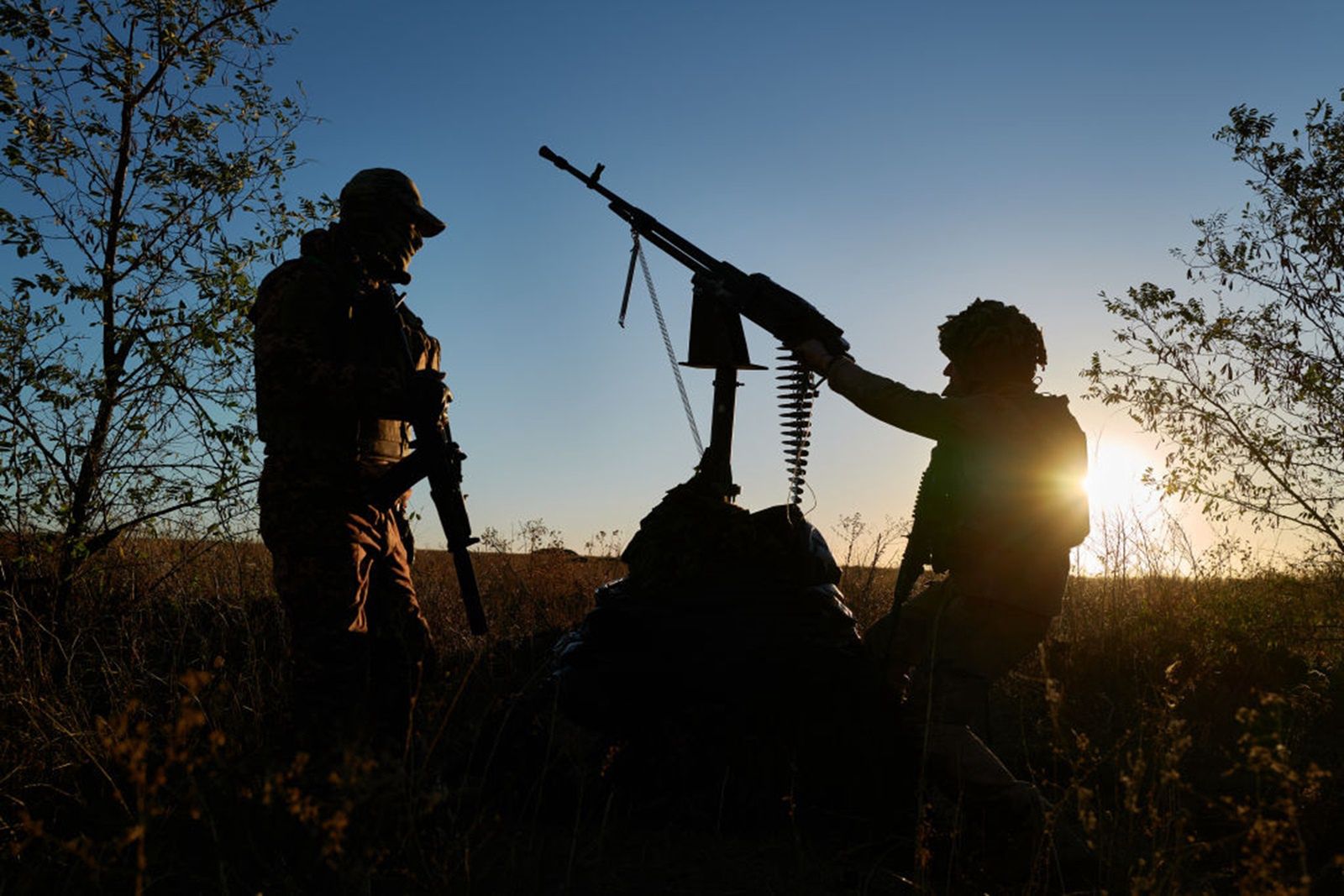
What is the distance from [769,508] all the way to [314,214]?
13.4 feet

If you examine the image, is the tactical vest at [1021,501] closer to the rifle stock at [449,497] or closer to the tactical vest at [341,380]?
the rifle stock at [449,497]

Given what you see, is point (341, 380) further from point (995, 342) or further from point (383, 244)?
point (995, 342)

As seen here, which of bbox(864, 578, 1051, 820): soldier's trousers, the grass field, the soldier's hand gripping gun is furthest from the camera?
the soldier's hand gripping gun

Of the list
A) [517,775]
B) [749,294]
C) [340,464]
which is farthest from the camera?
[749,294]

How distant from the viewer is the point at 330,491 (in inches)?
148

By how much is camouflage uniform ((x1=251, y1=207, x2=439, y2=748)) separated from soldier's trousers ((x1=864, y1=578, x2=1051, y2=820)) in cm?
211

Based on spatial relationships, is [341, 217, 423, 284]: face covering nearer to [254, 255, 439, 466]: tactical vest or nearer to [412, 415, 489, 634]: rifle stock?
[254, 255, 439, 466]: tactical vest

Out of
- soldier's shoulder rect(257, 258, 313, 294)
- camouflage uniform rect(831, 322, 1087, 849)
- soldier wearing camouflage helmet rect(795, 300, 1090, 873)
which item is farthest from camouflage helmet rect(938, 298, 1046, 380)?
soldier's shoulder rect(257, 258, 313, 294)

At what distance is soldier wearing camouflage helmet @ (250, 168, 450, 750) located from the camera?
3.69m

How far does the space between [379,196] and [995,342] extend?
9.45ft

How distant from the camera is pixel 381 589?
4070 millimetres

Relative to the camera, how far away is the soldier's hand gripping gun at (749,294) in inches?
198

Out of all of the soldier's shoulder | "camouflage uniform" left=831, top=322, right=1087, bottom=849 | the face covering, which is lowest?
"camouflage uniform" left=831, top=322, right=1087, bottom=849

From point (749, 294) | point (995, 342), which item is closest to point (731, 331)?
point (749, 294)
